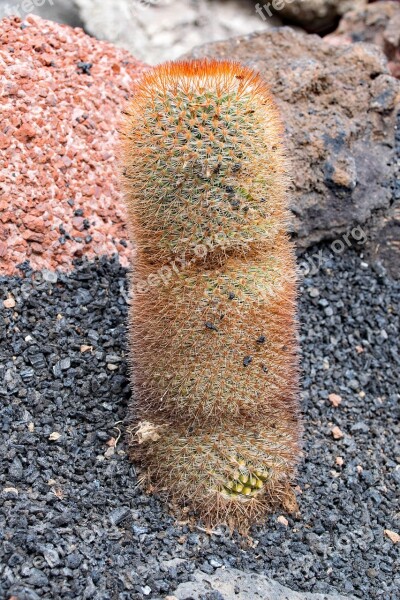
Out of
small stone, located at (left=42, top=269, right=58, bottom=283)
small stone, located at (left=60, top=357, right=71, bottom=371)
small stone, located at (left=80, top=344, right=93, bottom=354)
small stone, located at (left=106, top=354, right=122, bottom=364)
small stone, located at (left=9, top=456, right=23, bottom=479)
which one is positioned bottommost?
small stone, located at (left=9, top=456, right=23, bottom=479)

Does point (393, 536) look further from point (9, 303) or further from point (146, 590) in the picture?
point (9, 303)

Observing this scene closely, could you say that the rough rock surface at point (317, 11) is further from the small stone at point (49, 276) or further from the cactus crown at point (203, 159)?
the cactus crown at point (203, 159)

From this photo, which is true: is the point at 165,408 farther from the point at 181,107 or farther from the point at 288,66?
the point at 288,66

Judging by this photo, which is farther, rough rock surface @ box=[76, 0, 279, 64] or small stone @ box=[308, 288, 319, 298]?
rough rock surface @ box=[76, 0, 279, 64]

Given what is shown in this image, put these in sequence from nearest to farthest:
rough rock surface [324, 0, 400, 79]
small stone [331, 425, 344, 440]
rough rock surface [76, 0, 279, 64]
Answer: small stone [331, 425, 344, 440], rough rock surface [76, 0, 279, 64], rough rock surface [324, 0, 400, 79]

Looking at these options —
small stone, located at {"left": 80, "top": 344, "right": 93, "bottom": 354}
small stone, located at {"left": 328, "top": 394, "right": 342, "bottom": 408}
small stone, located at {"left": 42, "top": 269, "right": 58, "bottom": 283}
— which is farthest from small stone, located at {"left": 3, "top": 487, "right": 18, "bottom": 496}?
small stone, located at {"left": 328, "top": 394, "right": 342, "bottom": 408}

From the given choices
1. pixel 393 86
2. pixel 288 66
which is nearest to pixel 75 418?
pixel 288 66

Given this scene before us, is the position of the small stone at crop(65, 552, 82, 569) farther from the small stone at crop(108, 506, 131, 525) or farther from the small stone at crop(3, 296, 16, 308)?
the small stone at crop(3, 296, 16, 308)

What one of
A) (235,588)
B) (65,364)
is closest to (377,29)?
(65,364)
